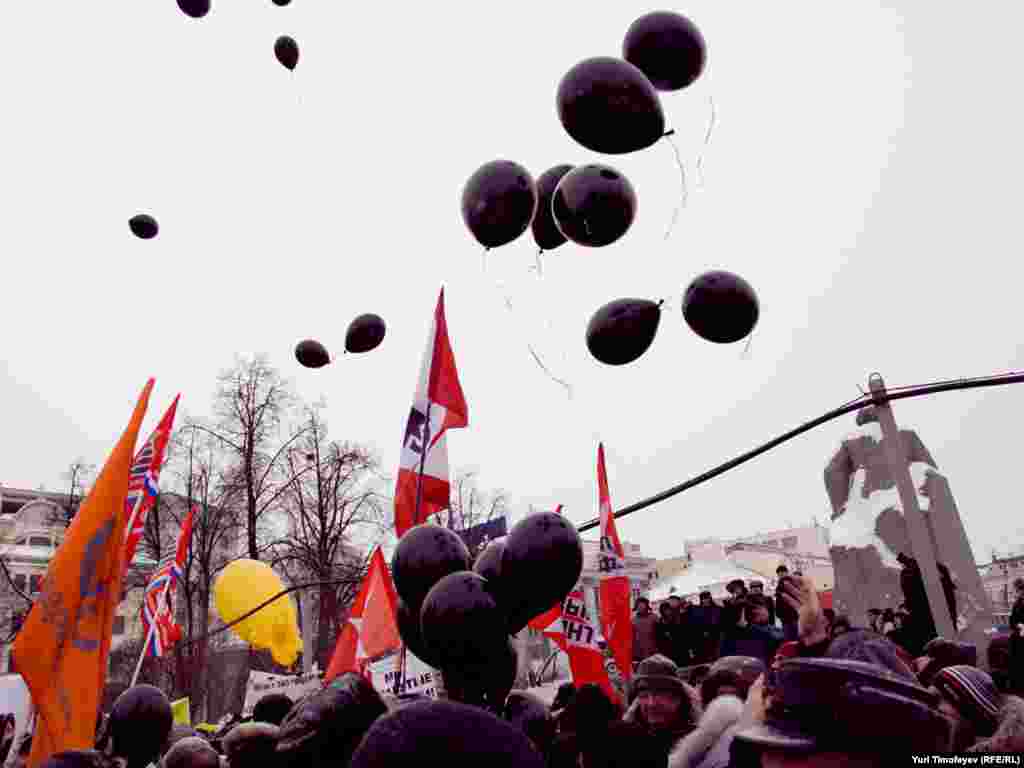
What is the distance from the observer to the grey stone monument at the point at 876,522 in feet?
39.0

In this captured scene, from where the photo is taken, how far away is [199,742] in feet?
10.7

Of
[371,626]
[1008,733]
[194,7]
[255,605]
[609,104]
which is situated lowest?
[1008,733]

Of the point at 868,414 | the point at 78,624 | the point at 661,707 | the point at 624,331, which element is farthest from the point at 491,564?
the point at 868,414

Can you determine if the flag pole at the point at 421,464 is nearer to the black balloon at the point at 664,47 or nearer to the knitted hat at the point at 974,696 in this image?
the black balloon at the point at 664,47

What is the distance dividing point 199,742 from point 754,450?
4911 mm

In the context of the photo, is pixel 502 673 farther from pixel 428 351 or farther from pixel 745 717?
pixel 428 351

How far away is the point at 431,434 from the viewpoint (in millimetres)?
6039

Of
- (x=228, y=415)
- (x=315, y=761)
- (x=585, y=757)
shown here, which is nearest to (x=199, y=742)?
(x=315, y=761)

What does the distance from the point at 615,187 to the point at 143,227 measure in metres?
5.17

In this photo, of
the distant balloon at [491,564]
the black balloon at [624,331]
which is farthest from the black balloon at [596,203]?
the distant balloon at [491,564]

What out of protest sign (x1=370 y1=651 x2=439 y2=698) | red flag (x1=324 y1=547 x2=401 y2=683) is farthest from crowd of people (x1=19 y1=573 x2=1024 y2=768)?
red flag (x1=324 y1=547 x2=401 y2=683)

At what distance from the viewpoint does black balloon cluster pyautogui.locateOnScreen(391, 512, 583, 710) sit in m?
3.63

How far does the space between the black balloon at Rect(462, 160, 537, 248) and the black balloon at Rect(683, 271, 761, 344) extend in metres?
1.18

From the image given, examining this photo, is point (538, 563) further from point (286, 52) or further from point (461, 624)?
point (286, 52)
